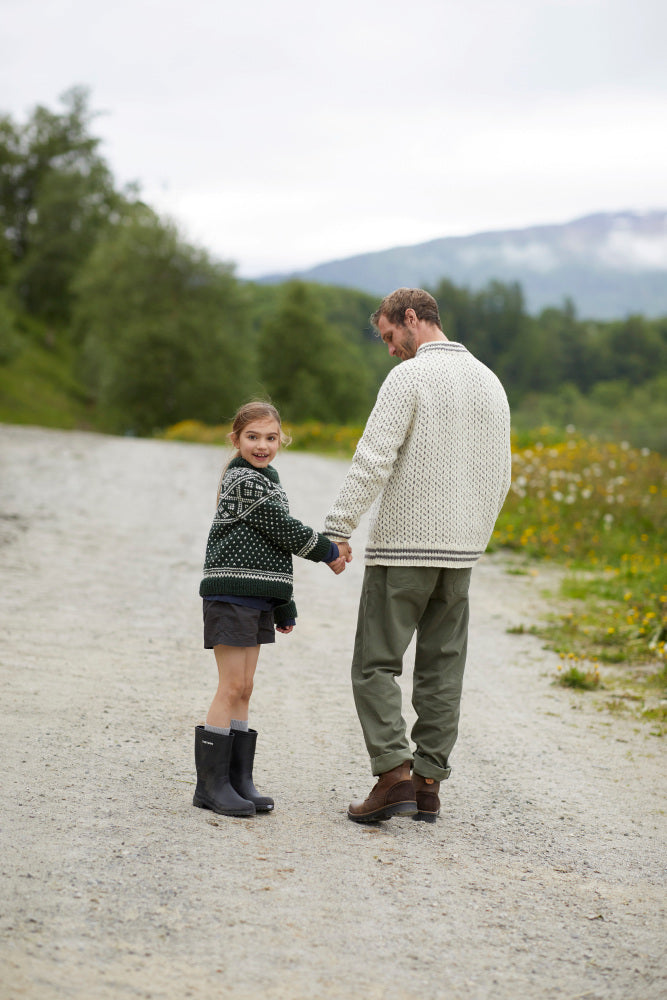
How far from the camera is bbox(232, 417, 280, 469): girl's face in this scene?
12.8ft

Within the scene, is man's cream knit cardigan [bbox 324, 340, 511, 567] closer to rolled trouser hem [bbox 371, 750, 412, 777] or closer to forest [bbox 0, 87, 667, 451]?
rolled trouser hem [bbox 371, 750, 412, 777]

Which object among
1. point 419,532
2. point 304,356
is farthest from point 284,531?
point 304,356

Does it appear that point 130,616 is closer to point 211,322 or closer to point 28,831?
point 28,831

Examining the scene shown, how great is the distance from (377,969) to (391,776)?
45.9 inches

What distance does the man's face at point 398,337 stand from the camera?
409 cm

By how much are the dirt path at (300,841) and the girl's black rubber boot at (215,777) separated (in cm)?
8

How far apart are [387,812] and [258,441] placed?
4.94 ft

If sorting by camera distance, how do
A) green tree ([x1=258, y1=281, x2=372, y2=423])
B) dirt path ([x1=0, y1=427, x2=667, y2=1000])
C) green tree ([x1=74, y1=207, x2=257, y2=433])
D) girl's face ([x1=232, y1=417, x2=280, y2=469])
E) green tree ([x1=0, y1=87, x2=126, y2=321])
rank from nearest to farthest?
dirt path ([x1=0, y1=427, x2=667, y2=1000]) < girl's face ([x1=232, y1=417, x2=280, y2=469]) < green tree ([x1=74, y1=207, x2=257, y2=433]) < green tree ([x1=0, y1=87, x2=126, y2=321]) < green tree ([x1=258, y1=281, x2=372, y2=423])

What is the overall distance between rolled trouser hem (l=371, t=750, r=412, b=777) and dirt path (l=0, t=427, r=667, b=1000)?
23cm

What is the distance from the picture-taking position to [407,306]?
4055 millimetres

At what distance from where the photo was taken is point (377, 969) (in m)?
2.72

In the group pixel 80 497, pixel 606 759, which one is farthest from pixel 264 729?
pixel 80 497

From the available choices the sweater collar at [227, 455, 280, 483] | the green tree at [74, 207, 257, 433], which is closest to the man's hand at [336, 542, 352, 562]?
the sweater collar at [227, 455, 280, 483]

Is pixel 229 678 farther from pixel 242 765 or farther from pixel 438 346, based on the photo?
pixel 438 346
